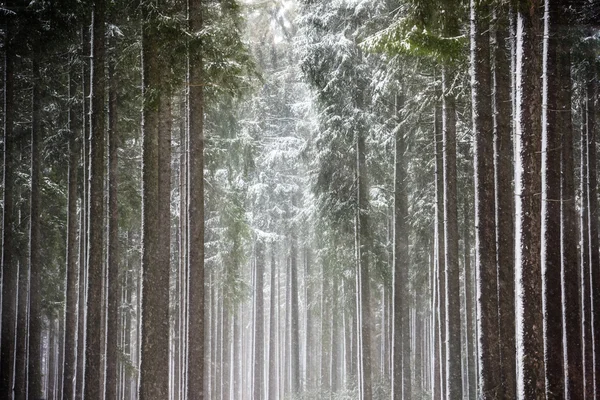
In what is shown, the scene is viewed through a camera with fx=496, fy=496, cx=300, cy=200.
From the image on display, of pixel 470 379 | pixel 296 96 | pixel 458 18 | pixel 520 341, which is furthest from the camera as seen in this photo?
pixel 296 96

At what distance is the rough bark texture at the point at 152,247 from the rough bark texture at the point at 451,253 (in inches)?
278

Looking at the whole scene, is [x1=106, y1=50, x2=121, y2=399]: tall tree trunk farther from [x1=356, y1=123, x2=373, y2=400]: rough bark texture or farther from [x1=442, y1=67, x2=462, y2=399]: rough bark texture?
[x1=442, y1=67, x2=462, y2=399]: rough bark texture

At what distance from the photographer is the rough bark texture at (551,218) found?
28.7ft

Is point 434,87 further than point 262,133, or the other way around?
point 262,133

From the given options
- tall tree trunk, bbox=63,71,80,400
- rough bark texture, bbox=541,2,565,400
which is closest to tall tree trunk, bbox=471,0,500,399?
rough bark texture, bbox=541,2,565,400

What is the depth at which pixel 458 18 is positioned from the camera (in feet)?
37.7

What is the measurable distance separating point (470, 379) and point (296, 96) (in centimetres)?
1713

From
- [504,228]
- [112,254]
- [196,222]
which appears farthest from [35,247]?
[504,228]

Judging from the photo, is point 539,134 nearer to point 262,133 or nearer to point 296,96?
point 262,133

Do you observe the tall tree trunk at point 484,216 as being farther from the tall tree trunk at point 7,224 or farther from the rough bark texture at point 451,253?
the tall tree trunk at point 7,224

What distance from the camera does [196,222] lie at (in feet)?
36.8

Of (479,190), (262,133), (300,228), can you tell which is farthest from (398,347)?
(262,133)

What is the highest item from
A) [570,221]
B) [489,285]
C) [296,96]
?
[296,96]

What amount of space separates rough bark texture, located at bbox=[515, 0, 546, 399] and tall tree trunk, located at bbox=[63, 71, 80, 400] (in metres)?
12.9
